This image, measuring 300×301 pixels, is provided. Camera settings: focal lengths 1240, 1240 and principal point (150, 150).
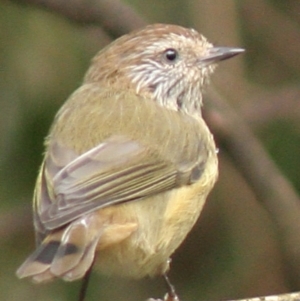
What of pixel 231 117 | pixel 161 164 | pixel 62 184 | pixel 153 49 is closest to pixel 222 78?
pixel 231 117

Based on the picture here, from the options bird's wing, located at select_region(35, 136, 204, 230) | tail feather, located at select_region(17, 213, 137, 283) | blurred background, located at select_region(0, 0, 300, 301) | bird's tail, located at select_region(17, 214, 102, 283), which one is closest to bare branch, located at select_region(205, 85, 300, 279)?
blurred background, located at select_region(0, 0, 300, 301)

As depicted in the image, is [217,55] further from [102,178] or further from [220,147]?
[102,178]

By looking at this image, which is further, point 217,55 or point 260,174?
point 260,174

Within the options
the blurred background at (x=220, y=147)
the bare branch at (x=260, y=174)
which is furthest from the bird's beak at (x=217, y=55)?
the blurred background at (x=220, y=147)

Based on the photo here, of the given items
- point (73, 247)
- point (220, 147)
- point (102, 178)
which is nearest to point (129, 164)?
point (102, 178)

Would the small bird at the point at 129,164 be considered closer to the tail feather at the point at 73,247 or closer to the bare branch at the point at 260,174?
the tail feather at the point at 73,247

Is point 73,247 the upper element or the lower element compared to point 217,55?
lower

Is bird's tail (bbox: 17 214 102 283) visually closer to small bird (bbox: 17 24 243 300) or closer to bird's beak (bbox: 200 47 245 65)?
small bird (bbox: 17 24 243 300)
